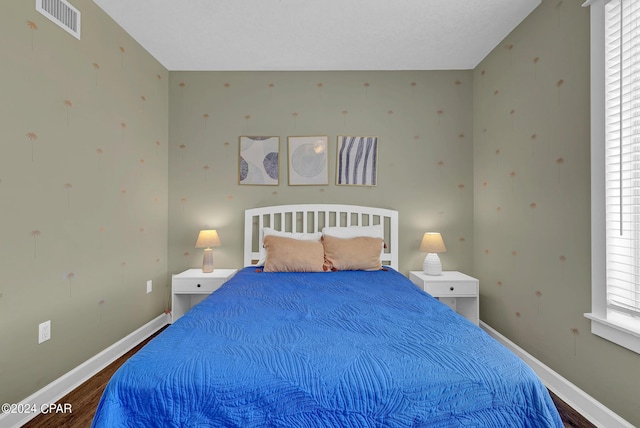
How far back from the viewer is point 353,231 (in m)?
2.93

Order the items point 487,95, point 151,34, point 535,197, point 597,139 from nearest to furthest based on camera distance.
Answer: point 597,139
point 535,197
point 151,34
point 487,95

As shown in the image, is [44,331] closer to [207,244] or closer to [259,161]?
[207,244]

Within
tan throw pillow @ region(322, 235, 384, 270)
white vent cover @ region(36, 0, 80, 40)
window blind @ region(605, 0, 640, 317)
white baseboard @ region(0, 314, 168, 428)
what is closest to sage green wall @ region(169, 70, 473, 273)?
tan throw pillow @ region(322, 235, 384, 270)

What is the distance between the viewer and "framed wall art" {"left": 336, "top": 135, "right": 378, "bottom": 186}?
3.17 meters

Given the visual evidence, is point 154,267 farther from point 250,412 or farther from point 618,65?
point 618,65

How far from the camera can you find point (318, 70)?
10.4ft

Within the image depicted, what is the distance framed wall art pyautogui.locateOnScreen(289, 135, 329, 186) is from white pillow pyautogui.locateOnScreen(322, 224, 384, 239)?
0.54 metres

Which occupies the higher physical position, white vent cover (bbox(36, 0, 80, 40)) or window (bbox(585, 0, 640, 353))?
white vent cover (bbox(36, 0, 80, 40))

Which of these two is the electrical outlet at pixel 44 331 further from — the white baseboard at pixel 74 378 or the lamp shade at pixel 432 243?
the lamp shade at pixel 432 243

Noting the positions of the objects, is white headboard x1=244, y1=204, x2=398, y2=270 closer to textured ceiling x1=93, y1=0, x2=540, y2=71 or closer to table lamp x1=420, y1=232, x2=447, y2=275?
table lamp x1=420, y1=232, x2=447, y2=275

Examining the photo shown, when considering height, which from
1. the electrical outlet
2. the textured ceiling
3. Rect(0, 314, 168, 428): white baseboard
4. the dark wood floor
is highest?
the textured ceiling

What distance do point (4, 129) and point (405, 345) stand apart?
2.26 m

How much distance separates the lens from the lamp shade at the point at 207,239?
2.90m

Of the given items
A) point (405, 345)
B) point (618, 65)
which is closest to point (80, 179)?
point (405, 345)
